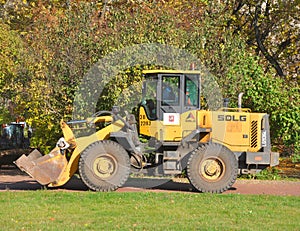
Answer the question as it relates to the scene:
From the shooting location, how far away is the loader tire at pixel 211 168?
15.0 metres

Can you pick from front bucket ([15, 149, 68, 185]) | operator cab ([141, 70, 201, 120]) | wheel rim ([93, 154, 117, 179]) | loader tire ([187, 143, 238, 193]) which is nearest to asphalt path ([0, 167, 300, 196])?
loader tire ([187, 143, 238, 193])

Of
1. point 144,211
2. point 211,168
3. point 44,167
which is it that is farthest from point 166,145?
point 144,211

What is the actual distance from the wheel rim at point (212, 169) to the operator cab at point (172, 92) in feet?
4.43

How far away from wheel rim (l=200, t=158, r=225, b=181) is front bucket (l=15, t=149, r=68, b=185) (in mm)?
3250

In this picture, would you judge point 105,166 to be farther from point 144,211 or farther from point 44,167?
point 144,211

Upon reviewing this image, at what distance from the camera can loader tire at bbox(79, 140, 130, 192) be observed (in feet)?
48.4

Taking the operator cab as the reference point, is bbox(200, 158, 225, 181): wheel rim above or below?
below

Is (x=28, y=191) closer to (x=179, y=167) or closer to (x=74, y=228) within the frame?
(x=179, y=167)

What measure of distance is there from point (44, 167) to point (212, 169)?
3.88 metres

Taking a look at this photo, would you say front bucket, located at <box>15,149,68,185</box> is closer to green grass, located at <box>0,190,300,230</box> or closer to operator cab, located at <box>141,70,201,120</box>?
green grass, located at <box>0,190,300,230</box>

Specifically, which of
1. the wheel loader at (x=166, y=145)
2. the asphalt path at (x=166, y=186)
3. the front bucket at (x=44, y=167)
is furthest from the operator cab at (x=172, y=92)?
the front bucket at (x=44, y=167)

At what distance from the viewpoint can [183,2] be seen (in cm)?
2675

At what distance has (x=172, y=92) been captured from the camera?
50.7 feet

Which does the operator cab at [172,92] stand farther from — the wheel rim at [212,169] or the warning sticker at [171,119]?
the wheel rim at [212,169]
